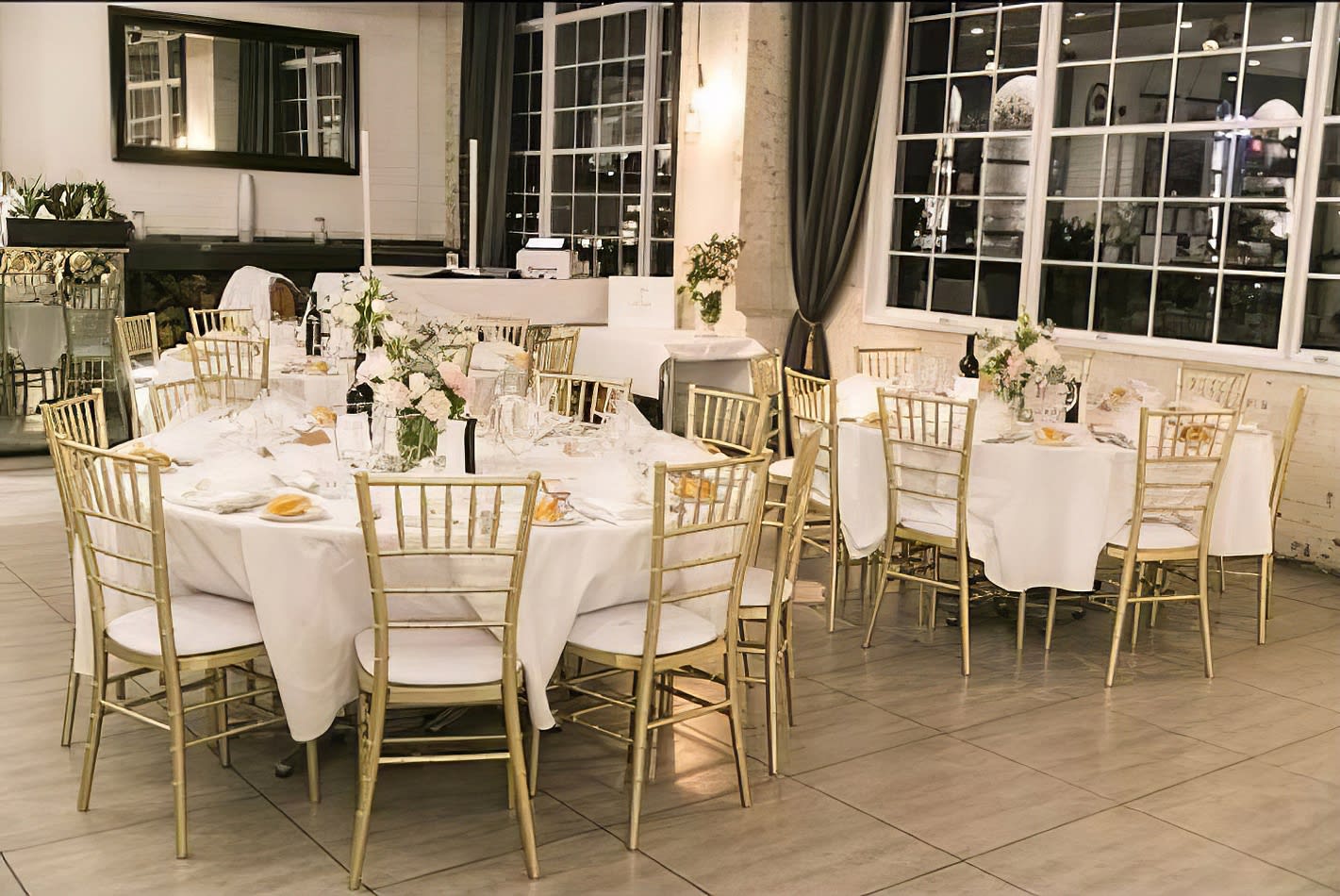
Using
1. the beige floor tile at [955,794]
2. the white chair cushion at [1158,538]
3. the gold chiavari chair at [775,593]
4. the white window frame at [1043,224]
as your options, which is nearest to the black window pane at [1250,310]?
the white window frame at [1043,224]

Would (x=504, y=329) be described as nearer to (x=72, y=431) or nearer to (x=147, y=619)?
(x=72, y=431)

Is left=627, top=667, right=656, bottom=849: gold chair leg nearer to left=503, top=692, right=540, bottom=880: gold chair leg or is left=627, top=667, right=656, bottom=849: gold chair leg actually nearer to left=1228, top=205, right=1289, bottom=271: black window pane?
left=503, top=692, right=540, bottom=880: gold chair leg

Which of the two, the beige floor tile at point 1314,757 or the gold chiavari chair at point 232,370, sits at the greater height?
the gold chiavari chair at point 232,370

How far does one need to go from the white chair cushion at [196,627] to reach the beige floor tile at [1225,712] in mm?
3055

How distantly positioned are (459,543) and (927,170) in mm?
6415

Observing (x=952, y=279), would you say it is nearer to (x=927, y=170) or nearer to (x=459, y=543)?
(x=927, y=170)

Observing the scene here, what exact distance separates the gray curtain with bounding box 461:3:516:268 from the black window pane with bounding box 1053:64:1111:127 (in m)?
5.30

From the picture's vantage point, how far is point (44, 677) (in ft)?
15.3

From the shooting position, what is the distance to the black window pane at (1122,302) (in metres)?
7.63

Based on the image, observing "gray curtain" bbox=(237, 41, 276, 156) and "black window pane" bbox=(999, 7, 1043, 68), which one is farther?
"gray curtain" bbox=(237, 41, 276, 156)

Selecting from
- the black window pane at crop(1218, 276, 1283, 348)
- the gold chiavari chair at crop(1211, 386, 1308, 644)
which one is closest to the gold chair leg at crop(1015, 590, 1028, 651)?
the gold chiavari chair at crop(1211, 386, 1308, 644)

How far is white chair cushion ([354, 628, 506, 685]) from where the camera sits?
324 centimetres

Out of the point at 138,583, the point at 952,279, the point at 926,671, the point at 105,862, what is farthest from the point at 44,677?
the point at 952,279

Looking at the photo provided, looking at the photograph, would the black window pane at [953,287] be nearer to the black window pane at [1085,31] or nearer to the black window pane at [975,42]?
the black window pane at [975,42]
